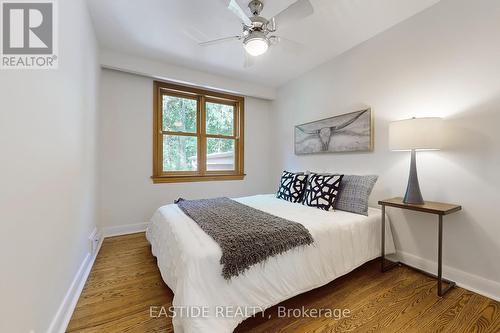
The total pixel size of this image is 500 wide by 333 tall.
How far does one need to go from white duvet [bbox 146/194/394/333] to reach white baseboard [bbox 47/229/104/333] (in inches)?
23.3

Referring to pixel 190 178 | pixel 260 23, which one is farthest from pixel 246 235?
pixel 190 178

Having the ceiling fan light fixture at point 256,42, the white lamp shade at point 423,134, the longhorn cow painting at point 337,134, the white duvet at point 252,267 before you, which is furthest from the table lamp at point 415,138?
the ceiling fan light fixture at point 256,42

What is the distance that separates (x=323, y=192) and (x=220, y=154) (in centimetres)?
214

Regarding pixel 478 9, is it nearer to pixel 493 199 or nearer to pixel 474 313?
pixel 493 199

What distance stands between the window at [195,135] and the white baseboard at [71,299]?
1541 mm

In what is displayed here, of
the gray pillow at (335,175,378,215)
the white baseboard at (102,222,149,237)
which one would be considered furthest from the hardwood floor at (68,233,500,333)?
the white baseboard at (102,222,149,237)

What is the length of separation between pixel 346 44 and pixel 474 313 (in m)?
2.84

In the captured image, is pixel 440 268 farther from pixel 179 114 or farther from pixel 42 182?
pixel 179 114

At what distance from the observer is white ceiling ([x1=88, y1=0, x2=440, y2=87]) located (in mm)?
2008

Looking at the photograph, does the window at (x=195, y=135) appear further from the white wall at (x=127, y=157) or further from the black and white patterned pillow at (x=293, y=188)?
the black and white patterned pillow at (x=293, y=188)

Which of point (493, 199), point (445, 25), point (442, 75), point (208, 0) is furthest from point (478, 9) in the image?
point (208, 0)

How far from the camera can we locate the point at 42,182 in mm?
1112

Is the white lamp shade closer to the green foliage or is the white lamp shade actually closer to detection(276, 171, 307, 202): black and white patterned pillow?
detection(276, 171, 307, 202): black and white patterned pillow

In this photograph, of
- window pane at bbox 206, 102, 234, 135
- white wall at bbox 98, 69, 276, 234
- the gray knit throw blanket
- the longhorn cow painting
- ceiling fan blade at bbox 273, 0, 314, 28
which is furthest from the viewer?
window pane at bbox 206, 102, 234, 135
